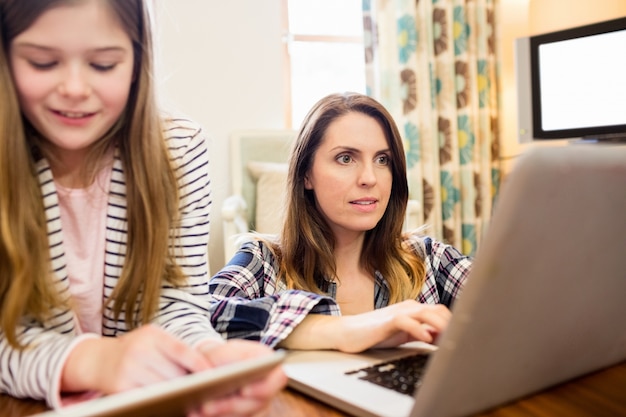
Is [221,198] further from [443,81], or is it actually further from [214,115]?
[443,81]

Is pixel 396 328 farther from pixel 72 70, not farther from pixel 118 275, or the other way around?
pixel 72 70

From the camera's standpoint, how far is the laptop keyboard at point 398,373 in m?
0.54

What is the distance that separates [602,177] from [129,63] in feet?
1.63

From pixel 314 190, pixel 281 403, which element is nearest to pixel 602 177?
pixel 281 403

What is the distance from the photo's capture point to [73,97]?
0.61m

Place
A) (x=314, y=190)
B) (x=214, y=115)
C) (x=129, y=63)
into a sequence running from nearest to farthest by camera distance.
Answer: (x=129, y=63) < (x=314, y=190) < (x=214, y=115)

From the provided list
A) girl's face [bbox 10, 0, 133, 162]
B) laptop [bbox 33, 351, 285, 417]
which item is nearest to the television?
girl's face [bbox 10, 0, 133, 162]

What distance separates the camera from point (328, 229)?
4.13 feet

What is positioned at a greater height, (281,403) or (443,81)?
(443,81)

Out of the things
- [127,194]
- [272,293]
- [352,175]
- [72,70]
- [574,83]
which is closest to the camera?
[72,70]

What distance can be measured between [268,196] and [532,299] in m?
2.16

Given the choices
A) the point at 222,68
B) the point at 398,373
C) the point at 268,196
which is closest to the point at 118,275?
the point at 398,373

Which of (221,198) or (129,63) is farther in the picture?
(221,198)

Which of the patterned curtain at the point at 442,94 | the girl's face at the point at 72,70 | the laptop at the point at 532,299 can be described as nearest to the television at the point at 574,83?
the patterned curtain at the point at 442,94
